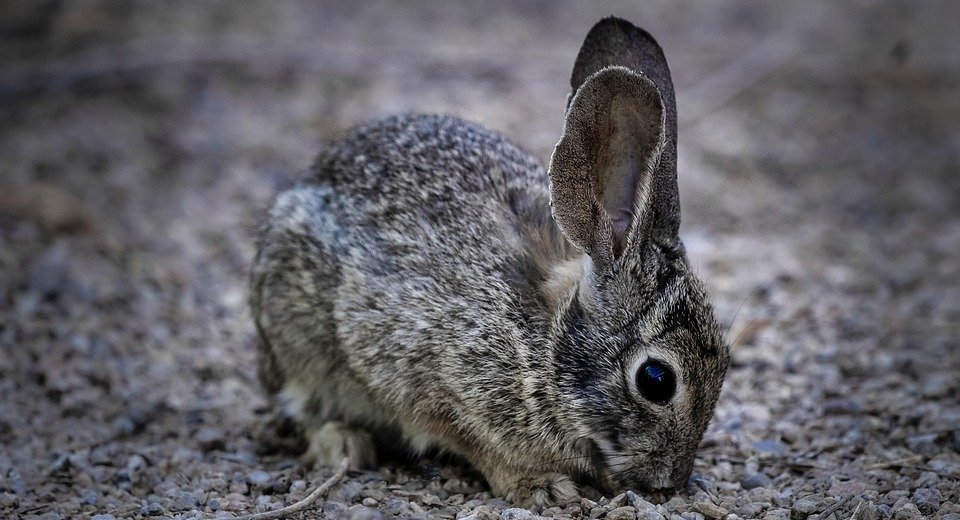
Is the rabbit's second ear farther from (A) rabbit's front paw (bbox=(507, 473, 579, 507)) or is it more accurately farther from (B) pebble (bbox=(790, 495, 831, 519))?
(B) pebble (bbox=(790, 495, 831, 519))

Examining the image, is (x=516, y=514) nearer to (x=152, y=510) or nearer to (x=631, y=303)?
(x=631, y=303)

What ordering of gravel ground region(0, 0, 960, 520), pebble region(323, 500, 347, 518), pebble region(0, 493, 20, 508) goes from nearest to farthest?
1. pebble region(323, 500, 347, 518)
2. pebble region(0, 493, 20, 508)
3. gravel ground region(0, 0, 960, 520)

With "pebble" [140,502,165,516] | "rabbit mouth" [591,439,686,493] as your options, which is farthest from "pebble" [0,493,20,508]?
"rabbit mouth" [591,439,686,493]

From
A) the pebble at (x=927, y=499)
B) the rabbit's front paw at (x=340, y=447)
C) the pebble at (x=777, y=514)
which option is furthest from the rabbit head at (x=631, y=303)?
the rabbit's front paw at (x=340, y=447)

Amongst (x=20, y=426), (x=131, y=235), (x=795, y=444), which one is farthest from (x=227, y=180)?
(x=795, y=444)

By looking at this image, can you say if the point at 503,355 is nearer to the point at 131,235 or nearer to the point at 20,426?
the point at 20,426
